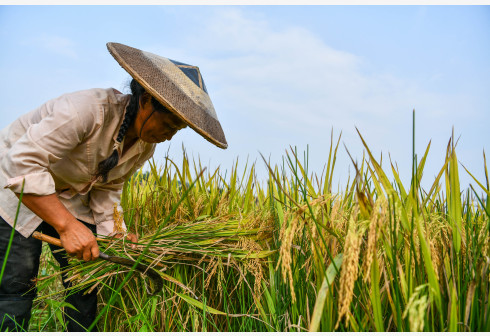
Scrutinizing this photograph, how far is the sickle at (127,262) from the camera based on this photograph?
75.1 inches

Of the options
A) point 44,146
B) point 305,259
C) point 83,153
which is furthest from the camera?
point 83,153

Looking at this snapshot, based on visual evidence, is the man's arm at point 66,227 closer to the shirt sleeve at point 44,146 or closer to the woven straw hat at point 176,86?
the shirt sleeve at point 44,146

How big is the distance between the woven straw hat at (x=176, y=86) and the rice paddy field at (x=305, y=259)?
452mm

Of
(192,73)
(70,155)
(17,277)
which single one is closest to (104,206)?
(70,155)

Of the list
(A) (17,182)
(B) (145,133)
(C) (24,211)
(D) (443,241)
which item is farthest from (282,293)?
(C) (24,211)

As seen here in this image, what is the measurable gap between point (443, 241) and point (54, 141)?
1752mm

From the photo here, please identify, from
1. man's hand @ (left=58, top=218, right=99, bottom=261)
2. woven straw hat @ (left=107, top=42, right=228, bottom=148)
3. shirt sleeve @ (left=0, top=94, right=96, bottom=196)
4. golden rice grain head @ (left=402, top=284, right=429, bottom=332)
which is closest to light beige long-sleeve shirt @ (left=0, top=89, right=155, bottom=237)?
shirt sleeve @ (left=0, top=94, right=96, bottom=196)

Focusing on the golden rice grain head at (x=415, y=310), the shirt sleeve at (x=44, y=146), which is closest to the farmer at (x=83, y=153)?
the shirt sleeve at (x=44, y=146)

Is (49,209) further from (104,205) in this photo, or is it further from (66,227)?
(104,205)

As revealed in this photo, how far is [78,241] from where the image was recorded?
1.90 m

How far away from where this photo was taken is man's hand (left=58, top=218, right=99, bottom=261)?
6.23ft

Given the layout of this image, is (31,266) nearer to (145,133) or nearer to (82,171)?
(82,171)

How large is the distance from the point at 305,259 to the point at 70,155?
4.67 ft

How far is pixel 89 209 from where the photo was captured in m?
2.77
